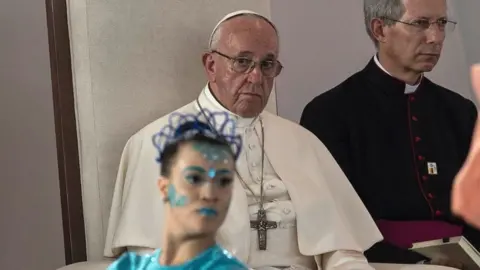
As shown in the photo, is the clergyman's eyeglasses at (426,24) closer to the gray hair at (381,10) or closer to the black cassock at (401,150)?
the gray hair at (381,10)

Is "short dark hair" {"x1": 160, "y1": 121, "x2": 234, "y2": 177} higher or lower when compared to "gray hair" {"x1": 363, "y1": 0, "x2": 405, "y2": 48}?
lower

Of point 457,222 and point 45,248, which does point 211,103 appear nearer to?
point 457,222

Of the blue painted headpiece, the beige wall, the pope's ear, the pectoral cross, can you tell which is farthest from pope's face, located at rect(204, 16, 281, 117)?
the beige wall

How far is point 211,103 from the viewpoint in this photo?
123 centimetres

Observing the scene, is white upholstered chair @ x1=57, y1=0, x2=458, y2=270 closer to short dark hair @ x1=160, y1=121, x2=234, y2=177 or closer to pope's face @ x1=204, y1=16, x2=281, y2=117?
pope's face @ x1=204, y1=16, x2=281, y2=117

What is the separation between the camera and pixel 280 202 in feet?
4.15

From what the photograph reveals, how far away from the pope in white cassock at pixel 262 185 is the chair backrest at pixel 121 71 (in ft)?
0.28

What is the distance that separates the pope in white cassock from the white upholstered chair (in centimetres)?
8

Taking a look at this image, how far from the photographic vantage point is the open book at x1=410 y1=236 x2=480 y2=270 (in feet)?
4.10

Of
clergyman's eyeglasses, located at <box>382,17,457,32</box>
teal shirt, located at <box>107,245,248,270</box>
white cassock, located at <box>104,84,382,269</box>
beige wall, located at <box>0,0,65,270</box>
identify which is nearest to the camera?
teal shirt, located at <box>107,245,248,270</box>

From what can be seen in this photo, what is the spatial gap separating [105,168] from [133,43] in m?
0.26

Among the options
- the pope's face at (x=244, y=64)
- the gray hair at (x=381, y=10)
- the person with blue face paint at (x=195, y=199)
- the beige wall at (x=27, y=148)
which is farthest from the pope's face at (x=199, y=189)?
the beige wall at (x=27, y=148)

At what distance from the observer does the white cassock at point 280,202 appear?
1155 millimetres

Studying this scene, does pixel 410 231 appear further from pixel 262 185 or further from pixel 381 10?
pixel 381 10
